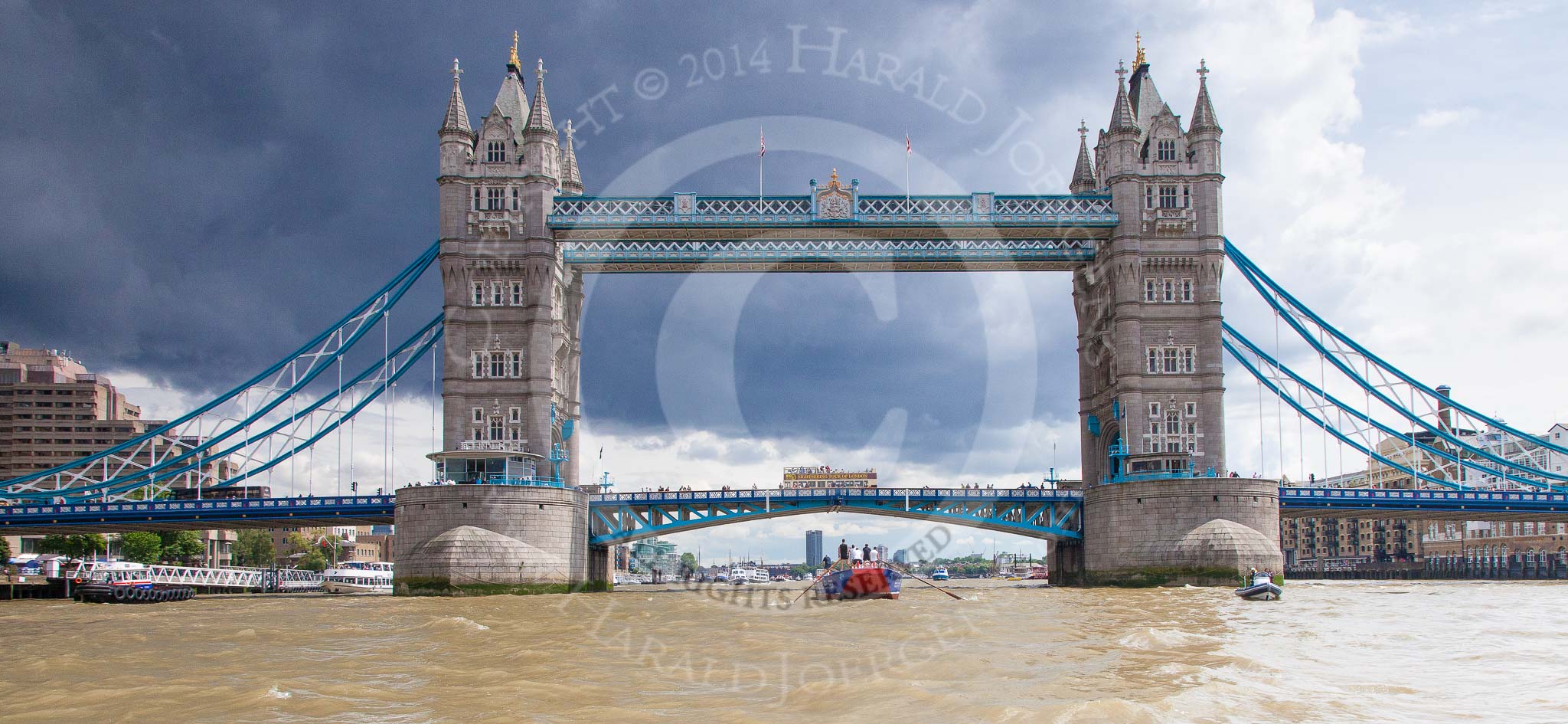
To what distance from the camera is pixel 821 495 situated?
7294cm

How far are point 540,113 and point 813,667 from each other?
5493cm

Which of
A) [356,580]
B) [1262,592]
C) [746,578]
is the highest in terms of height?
[1262,592]

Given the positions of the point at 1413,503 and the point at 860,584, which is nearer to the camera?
the point at 860,584

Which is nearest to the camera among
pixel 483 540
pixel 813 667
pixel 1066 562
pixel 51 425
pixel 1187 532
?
pixel 813 667

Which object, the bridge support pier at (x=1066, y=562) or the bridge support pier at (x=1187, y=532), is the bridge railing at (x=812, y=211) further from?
the bridge support pier at (x=1066, y=562)

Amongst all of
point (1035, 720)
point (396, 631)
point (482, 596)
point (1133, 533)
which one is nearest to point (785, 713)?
point (1035, 720)

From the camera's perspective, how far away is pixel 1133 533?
6681cm

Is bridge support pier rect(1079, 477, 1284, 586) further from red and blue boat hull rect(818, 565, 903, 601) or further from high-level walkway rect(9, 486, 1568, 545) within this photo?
red and blue boat hull rect(818, 565, 903, 601)

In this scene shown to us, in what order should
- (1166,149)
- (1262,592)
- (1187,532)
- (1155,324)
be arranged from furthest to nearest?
(1166,149) < (1155,324) < (1187,532) < (1262,592)

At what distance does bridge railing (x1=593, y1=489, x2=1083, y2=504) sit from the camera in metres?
72.2

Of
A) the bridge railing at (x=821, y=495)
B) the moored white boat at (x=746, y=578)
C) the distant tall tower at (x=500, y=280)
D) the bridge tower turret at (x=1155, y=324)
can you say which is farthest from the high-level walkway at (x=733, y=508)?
the moored white boat at (x=746, y=578)

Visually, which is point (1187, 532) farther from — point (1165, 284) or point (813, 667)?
point (813, 667)

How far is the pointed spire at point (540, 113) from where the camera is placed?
234 ft

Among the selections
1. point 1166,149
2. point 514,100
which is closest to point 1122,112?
point 1166,149
